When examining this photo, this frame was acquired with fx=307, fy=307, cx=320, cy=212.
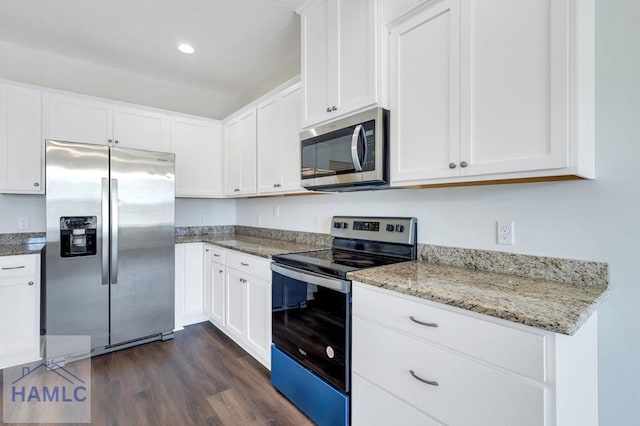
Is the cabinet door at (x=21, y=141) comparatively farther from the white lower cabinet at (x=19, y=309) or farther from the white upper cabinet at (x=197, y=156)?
the white upper cabinet at (x=197, y=156)

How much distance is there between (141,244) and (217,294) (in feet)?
2.76

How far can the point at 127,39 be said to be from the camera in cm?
272

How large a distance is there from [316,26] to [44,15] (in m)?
2.16

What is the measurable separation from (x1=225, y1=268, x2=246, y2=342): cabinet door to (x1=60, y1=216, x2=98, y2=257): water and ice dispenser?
116cm

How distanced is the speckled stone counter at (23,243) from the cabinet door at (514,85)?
327cm

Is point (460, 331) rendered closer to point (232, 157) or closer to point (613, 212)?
point (613, 212)

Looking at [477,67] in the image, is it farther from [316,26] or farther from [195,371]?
[195,371]

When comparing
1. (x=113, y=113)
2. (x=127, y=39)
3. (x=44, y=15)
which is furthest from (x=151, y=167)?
(x=44, y=15)

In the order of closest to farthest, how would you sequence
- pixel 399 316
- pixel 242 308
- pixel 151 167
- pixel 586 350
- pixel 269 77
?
pixel 586 350, pixel 399 316, pixel 242 308, pixel 151 167, pixel 269 77

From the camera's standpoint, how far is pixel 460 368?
1.10m

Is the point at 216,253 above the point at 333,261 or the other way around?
the other way around

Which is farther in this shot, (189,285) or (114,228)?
(189,285)

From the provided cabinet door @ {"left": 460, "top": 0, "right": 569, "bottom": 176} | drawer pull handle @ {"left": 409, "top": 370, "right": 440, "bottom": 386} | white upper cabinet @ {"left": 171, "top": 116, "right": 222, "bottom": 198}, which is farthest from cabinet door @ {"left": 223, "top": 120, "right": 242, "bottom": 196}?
drawer pull handle @ {"left": 409, "top": 370, "right": 440, "bottom": 386}

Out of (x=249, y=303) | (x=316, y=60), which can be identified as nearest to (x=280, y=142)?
(x=316, y=60)
